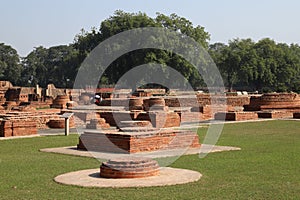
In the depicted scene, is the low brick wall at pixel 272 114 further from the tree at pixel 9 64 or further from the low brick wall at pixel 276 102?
the tree at pixel 9 64

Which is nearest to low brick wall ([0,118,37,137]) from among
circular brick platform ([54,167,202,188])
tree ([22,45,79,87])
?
circular brick platform ([54,167,202,188])

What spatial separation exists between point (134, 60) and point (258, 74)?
50.7ft

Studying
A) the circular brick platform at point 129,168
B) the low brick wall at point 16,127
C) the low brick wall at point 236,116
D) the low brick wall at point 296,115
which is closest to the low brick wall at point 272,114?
the low brick wall at point 236,116

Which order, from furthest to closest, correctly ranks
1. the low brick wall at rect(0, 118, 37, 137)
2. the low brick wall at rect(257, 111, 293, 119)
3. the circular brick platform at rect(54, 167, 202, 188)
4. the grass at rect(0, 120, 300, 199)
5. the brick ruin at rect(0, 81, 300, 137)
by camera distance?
1. the low brick wall at rect(257, 111, 293, 119)
2. the brick ruin at rect(0, 81, 300, 137)
3. the low brick wall at rect(0, 118, 37, 137)
4. the circular brick platform at rect(54, 167, 202, 188)
5. the grass at rect(0, 120, 300, 199)

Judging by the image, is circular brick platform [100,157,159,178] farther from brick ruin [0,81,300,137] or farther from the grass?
brick ruin [0,81,300,137]

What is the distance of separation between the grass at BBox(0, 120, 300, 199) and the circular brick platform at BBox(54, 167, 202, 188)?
0.64 ft

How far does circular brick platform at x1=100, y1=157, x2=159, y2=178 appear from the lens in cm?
805

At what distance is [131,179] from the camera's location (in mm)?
7949

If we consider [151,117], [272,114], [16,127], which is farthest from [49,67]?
[16,127]

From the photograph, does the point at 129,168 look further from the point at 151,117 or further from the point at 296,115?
the point at 296,115

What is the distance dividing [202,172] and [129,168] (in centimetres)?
127

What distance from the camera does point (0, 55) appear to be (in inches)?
3342

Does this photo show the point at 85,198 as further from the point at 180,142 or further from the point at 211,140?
the point at 211,140

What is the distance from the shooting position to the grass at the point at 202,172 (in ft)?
22.5
